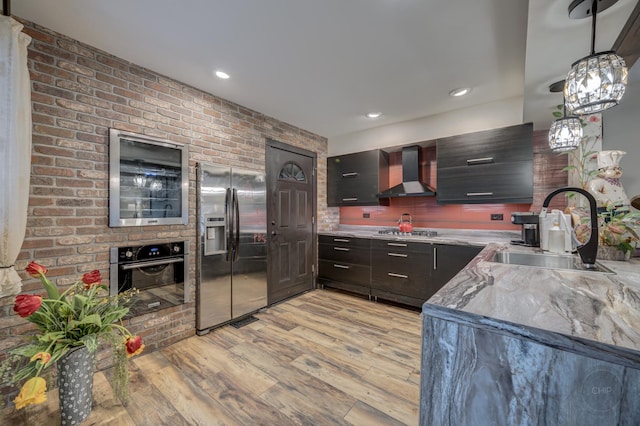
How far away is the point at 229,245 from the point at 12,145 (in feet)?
5.46

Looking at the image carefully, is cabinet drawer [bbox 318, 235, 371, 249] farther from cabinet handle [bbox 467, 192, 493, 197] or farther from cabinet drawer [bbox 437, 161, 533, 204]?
cabinet handle [bbox 467, 192, 493, 197]

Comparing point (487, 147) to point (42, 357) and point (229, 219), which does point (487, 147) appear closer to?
point (229, 219)

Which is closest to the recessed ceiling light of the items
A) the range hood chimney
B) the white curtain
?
the range hood chimney

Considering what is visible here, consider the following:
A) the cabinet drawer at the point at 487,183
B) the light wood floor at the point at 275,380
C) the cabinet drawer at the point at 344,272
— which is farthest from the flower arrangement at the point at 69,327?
the cabinet drawer at the point at 487,183

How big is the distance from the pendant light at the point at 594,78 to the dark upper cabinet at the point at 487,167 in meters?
1.65

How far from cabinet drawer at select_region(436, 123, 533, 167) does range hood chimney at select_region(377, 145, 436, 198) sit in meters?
0.31

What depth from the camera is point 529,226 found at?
2.19 meters

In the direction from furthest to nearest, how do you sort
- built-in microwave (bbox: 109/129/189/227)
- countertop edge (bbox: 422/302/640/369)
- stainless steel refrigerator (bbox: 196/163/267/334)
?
stainless steel refrigerator (bbox: 196/163/267/334)
built-in microwave (bbox: 109/129/189/227)
countertop edge (bbox: 422/302/640/369)

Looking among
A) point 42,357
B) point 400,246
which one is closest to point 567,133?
point 400,246

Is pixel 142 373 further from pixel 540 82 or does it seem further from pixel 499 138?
pixel 499 138

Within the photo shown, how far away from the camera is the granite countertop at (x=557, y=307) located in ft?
1.85

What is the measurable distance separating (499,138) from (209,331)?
12.2 feet

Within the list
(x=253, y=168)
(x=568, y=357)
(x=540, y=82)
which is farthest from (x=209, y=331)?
(x=540, y=82)

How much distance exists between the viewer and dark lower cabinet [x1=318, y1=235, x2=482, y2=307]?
113 inches
